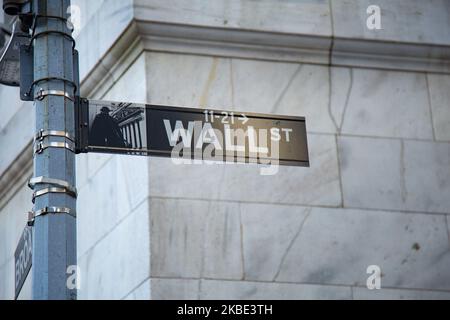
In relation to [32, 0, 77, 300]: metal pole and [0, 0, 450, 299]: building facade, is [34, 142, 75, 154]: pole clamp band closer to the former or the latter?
[32, 0, 77, 300]: metal pole

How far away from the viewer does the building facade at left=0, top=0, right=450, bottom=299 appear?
877 cm

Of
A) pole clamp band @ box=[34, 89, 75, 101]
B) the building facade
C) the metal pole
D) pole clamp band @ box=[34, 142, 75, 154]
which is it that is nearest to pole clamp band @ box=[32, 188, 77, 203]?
the metal pole

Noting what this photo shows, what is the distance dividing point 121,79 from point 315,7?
6.12 ft

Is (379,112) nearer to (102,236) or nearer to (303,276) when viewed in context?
(303,276)

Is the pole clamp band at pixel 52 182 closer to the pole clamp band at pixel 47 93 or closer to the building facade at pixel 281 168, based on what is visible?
the pole clamp band at pixel 47 93

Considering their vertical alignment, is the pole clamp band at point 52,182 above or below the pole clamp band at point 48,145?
below

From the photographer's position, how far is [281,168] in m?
9.19

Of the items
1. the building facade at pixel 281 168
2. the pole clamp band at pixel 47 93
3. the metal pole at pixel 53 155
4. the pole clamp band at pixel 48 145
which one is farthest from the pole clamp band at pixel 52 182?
the building facade at pixel 281 168

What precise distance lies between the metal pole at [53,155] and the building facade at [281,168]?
280 cm

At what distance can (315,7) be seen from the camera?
9.81m

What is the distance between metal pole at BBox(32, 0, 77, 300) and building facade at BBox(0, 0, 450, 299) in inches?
110

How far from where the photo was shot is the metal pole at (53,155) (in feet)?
18.1
